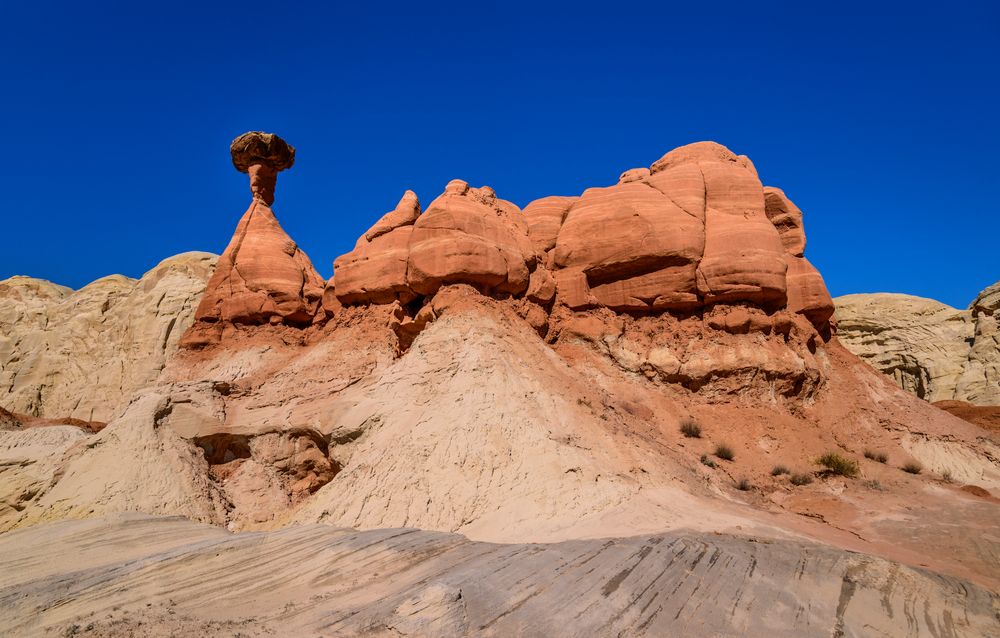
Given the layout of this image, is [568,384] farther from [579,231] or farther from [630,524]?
[579,231]

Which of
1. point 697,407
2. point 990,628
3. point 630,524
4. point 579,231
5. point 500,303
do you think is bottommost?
point 990,628

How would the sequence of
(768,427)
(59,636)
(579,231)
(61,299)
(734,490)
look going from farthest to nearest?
(61,299) → (579,231) → (768,427) → (734,490) → (59,636)

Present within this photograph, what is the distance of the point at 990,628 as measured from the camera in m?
6.18

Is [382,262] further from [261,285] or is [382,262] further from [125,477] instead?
[125,477]

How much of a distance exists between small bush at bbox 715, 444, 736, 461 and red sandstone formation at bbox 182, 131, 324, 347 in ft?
46.2

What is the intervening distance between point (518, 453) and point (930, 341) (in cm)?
3051

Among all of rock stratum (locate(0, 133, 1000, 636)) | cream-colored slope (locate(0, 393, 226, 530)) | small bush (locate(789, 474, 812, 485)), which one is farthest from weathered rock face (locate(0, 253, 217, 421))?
small bush (locate(789, 474, 812, 485))

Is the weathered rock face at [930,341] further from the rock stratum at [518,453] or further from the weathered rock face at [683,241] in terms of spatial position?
the weathered rock face at [683,241]

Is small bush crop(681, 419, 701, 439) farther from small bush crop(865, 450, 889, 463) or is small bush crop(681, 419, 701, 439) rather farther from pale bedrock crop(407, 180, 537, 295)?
pale bedrock crop(407, 180, 537, 295)

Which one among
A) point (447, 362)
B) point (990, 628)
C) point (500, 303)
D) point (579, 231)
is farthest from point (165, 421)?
point (990, 628)

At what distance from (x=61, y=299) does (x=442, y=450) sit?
103 feet

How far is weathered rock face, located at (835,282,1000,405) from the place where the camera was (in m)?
29.3

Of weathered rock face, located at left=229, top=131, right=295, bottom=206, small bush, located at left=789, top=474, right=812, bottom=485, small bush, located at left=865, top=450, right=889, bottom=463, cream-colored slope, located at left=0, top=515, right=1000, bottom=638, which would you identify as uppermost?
weathered rock face, located at left=229, top=131, right=295, bottom=206

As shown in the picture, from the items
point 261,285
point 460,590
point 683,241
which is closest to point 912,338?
point 683,241
